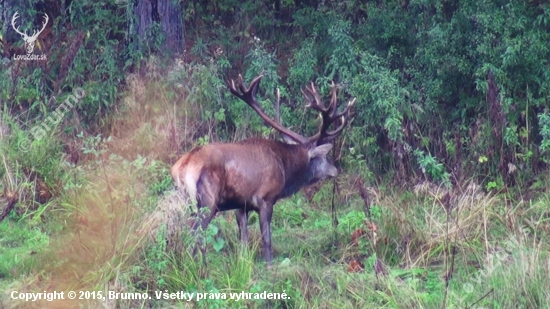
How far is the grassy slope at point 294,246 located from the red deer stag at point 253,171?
0.74 ft

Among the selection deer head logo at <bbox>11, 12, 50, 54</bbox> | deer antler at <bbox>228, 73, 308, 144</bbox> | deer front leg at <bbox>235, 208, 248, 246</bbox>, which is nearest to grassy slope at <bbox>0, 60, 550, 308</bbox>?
deer front leg at <bbox>235, 208, 248, 246</bbox>

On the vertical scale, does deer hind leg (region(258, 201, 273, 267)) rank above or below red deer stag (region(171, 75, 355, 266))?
below

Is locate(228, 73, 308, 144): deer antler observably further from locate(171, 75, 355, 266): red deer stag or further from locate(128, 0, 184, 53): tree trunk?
locate(128, 0, 184, 53): tree trunk

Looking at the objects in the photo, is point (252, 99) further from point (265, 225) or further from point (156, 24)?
point (156, 24)

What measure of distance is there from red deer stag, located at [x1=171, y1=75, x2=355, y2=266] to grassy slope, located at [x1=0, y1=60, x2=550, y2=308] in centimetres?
23

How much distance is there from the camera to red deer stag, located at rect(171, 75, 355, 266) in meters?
10.1

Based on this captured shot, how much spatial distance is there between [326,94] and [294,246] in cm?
319

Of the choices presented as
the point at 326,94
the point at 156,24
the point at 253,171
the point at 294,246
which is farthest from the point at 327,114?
the point at 156,24

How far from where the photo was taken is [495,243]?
1025 cm

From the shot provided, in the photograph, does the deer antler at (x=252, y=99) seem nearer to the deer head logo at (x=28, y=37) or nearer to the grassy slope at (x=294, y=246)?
the grassy slope at (x=294, y=246)

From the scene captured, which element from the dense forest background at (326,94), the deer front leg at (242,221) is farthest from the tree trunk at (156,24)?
the deer front leg at (242,221)

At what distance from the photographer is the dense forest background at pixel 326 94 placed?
10.9m

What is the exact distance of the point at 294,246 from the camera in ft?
35.7

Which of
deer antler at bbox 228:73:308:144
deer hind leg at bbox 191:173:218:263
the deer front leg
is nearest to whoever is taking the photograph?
deer hind leg at bbox 191:173:218:263
